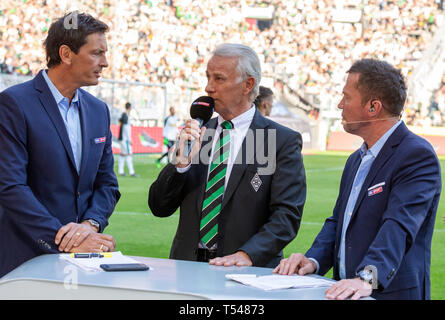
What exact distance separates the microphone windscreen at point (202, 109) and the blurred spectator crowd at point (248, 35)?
75.4ft

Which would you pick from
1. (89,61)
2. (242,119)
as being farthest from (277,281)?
(89,61)

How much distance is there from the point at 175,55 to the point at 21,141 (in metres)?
26.6

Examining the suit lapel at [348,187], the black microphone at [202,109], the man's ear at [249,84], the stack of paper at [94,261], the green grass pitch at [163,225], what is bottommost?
the green grass pitch at [163,225]

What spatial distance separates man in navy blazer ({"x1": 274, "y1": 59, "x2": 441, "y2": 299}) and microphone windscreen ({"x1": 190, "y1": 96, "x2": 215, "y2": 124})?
2.13 feet

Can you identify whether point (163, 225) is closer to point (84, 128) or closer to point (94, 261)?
point (84, 128)

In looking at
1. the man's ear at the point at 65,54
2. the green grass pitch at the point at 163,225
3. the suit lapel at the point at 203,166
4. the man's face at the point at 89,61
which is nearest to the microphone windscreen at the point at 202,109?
the suit lapel at the point at 203,166

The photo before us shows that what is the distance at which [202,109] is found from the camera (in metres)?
3.00

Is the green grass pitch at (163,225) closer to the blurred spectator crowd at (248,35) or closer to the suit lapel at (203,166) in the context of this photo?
the suit lapel at (203,166)

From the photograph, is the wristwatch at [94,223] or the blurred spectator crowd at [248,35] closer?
the wristwatch at [94,223]

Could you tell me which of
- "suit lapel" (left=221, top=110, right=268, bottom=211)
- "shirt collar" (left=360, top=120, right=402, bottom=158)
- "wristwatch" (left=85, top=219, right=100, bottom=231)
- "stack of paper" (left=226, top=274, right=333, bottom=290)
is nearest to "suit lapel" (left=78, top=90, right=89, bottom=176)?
"wristwatch" (left=85, top=219, right=100, bottom=231)

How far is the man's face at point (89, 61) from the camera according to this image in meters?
3.16

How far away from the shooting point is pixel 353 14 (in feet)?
113

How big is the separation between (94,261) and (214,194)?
823 millimetres
